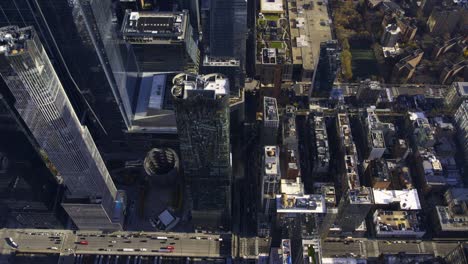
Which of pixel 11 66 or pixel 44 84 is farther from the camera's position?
pixel 44 84

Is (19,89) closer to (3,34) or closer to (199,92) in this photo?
(3,34)

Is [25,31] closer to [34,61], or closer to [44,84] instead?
[34,61]

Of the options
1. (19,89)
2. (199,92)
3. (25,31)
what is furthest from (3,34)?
(199,92)

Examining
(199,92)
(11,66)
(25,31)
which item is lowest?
(199,92)

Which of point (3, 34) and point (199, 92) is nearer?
point (3, 34)

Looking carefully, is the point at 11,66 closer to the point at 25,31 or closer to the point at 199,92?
the point at 25,31

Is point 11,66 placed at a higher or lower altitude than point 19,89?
higher

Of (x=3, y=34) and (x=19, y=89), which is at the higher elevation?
(x=3, y=34)

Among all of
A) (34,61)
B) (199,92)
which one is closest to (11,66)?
(34,61)
